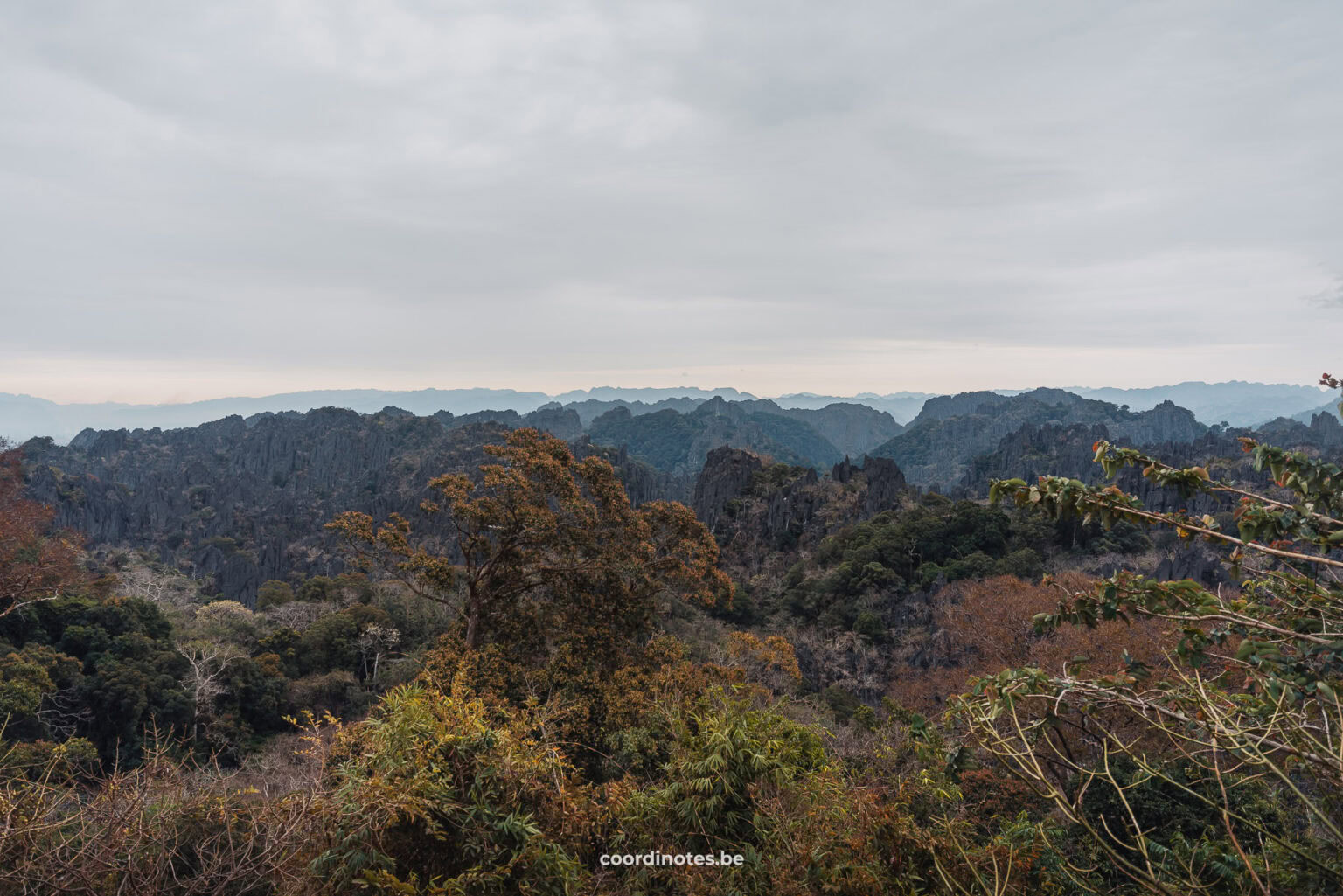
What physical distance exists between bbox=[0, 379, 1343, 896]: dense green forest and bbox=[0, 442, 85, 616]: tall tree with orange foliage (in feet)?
0.64

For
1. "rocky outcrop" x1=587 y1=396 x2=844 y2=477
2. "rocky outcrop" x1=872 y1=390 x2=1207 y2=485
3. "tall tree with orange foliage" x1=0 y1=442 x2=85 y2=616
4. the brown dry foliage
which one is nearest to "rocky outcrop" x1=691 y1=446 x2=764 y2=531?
the brown dry foliage

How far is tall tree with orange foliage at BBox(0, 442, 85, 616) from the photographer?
55.3 feet

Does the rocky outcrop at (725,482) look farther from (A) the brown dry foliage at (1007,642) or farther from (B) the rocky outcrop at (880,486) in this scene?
(A) the brown dry foliage at (1007,642)

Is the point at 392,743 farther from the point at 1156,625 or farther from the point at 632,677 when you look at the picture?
the point at 1156,625

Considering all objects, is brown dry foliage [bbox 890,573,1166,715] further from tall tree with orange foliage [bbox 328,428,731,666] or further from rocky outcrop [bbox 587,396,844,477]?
rocky outcrop [bbox 587,396,844,477]

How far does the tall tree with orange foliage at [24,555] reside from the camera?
16844 millimetres

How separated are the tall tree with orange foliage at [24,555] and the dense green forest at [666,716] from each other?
0.64ft

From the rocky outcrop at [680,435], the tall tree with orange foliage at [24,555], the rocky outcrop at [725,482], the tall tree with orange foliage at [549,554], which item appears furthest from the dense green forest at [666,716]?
the rocky outcrop at [680,435]

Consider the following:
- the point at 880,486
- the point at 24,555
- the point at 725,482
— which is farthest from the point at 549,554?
the point at 725,482

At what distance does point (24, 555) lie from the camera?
73.6 feet

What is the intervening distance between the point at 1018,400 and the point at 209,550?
173 m

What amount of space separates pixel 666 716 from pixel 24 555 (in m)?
27.7

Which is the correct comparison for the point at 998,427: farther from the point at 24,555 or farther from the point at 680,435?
the point at 24,555

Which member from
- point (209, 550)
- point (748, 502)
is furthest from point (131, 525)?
point (748, 502)
